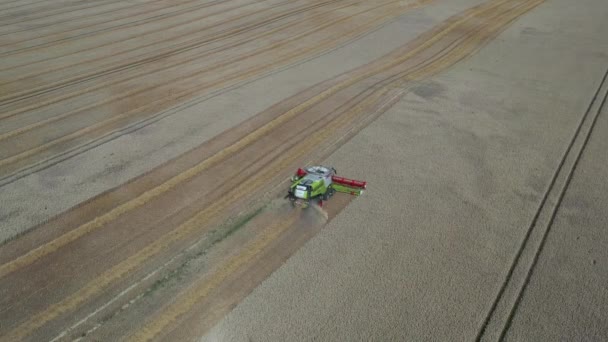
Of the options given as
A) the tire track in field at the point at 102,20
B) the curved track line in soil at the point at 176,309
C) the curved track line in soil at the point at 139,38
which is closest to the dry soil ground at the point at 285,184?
the curved track line in soil at the point at 176,309

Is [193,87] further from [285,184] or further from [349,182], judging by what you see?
[349,182]

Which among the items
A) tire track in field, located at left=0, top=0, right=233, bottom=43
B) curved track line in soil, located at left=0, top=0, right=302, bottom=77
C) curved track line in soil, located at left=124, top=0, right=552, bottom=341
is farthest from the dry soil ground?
tire track in field, located at left=0, top=0, right=233, bottom=43

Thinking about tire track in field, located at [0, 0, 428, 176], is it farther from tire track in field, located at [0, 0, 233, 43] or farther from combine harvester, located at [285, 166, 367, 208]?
tire track in field, located at [0, 0, 233, 43]

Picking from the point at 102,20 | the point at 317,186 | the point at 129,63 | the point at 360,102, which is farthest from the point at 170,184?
the point at 102,20

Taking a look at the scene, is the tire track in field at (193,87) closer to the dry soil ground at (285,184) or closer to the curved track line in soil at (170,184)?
the dry soil ground at (285,184)

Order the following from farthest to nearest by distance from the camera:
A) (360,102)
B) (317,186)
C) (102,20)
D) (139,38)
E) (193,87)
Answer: (102,20)
(139,38)
(193,87)
(360,102)
(317,186)

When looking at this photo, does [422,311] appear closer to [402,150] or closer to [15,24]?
[402,150]
